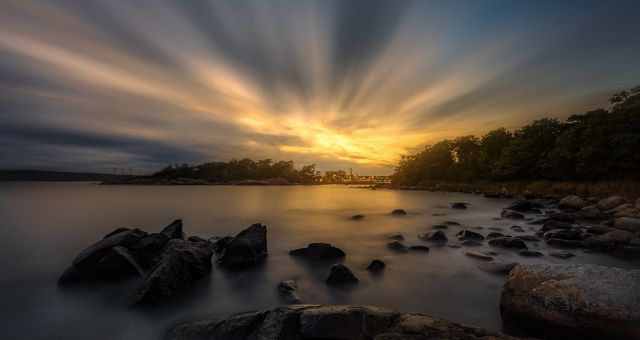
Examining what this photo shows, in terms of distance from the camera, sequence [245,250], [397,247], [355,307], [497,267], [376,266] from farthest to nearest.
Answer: [397,247] < [245,250] < [376,266] < [497,267] < [355,307]

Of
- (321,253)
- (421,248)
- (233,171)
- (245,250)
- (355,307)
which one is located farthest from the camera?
(233,171)

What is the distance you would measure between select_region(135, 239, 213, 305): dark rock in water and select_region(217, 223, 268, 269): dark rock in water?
69 centimetres

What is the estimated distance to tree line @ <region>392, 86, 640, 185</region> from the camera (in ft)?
123

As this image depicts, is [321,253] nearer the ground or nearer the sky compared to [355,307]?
nearer the ground

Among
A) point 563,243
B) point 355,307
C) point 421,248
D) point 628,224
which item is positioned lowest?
point 421,248

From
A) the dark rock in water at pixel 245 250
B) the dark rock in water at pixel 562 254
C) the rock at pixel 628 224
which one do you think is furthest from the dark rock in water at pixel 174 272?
the rock at pixel 628 224

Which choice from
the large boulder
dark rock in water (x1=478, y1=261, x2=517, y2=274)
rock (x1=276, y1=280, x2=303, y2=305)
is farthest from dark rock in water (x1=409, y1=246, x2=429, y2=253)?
rock (x1=276, y1=280, x2=303, y2=305)

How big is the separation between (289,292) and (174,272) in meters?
3.07

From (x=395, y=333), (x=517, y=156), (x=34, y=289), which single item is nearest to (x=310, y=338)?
(x=395, y=333)

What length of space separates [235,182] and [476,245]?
164263mm

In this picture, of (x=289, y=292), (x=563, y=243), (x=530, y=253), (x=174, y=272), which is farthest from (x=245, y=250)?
(x=563, y=243)

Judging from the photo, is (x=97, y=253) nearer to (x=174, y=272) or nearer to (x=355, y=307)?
(x=174, y=272)

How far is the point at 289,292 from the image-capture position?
24.4ft

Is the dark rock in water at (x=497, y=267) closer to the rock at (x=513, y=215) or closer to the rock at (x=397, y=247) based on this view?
the rock at (x=397, y=247)
